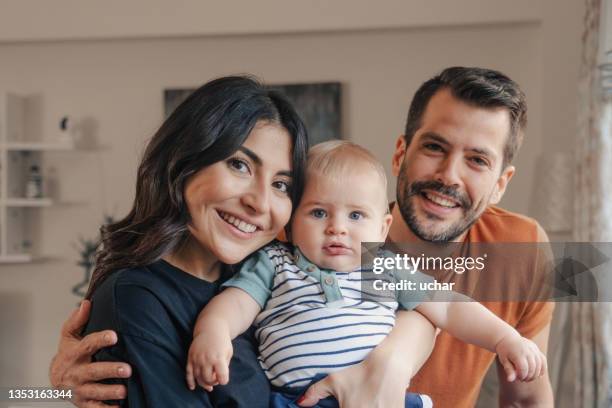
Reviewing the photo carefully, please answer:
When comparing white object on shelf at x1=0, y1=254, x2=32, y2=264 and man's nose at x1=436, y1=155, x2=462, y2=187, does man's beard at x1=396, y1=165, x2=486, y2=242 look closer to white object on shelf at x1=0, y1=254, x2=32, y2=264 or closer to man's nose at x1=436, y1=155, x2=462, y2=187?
Answer: man's nose at x1=436, y1=155, x2=462, y2=187

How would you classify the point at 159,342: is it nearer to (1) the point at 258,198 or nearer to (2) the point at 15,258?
(1) the point at 258,198

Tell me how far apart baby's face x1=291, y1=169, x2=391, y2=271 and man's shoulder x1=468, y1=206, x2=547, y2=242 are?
0.40 m

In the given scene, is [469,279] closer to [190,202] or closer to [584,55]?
[190,202]

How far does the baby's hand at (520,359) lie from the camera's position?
1103 mm

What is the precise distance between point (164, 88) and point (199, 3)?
0.45m

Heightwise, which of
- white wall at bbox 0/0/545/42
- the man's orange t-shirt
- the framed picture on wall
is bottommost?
the man's orange t-shirt

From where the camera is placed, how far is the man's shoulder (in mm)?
1478

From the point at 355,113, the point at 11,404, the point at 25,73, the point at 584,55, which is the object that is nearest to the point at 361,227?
the point at 11,404

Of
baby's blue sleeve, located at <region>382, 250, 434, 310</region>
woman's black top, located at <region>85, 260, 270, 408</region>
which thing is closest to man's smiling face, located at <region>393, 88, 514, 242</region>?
baby's blue sleeve, located at <region>382, 250, 434, 310</region>

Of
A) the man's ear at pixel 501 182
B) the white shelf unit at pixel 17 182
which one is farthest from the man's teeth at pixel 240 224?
the white shelf unit at pixel 17 182

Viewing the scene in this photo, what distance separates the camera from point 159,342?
3.35 ft

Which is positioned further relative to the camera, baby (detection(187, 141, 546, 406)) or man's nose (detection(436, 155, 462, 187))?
man's nose (detection(436, 155, 462, 187))

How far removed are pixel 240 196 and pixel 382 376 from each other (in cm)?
34

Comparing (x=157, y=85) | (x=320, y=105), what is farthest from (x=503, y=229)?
(x=157, y=85)
